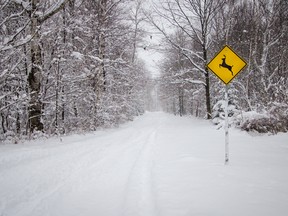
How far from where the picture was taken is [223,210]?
3.37 m

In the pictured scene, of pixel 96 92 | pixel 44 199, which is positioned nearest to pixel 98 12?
pixel 96 92

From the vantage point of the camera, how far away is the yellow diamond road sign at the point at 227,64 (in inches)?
224

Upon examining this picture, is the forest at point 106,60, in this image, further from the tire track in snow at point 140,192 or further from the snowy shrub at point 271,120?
the tire track in snow at point 140,192

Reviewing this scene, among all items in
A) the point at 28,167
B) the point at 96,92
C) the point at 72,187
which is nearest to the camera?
the point at 72,187

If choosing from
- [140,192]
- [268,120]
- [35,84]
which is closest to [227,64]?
[140,192]

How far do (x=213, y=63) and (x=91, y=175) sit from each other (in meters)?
4.12

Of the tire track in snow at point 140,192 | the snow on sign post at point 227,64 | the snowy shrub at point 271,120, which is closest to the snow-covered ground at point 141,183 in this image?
the tire track in snow at point 140,192

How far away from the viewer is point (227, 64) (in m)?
5.78

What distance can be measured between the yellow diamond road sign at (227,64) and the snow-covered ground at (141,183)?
7.57 ft

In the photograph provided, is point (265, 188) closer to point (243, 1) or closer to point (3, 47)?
point (3, 47)

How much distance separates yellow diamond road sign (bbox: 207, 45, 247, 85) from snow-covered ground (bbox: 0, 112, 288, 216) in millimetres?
2308

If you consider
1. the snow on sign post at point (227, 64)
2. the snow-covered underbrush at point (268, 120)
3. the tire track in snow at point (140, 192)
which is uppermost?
the snow on sign post at point (227, 64)

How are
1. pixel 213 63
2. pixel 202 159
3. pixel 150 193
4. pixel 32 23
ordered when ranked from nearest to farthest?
pixel 150 193 < pixel 213 63 < pixel 202 159 < pixel 32 23

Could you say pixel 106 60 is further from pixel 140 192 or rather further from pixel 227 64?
pixel 140 192
